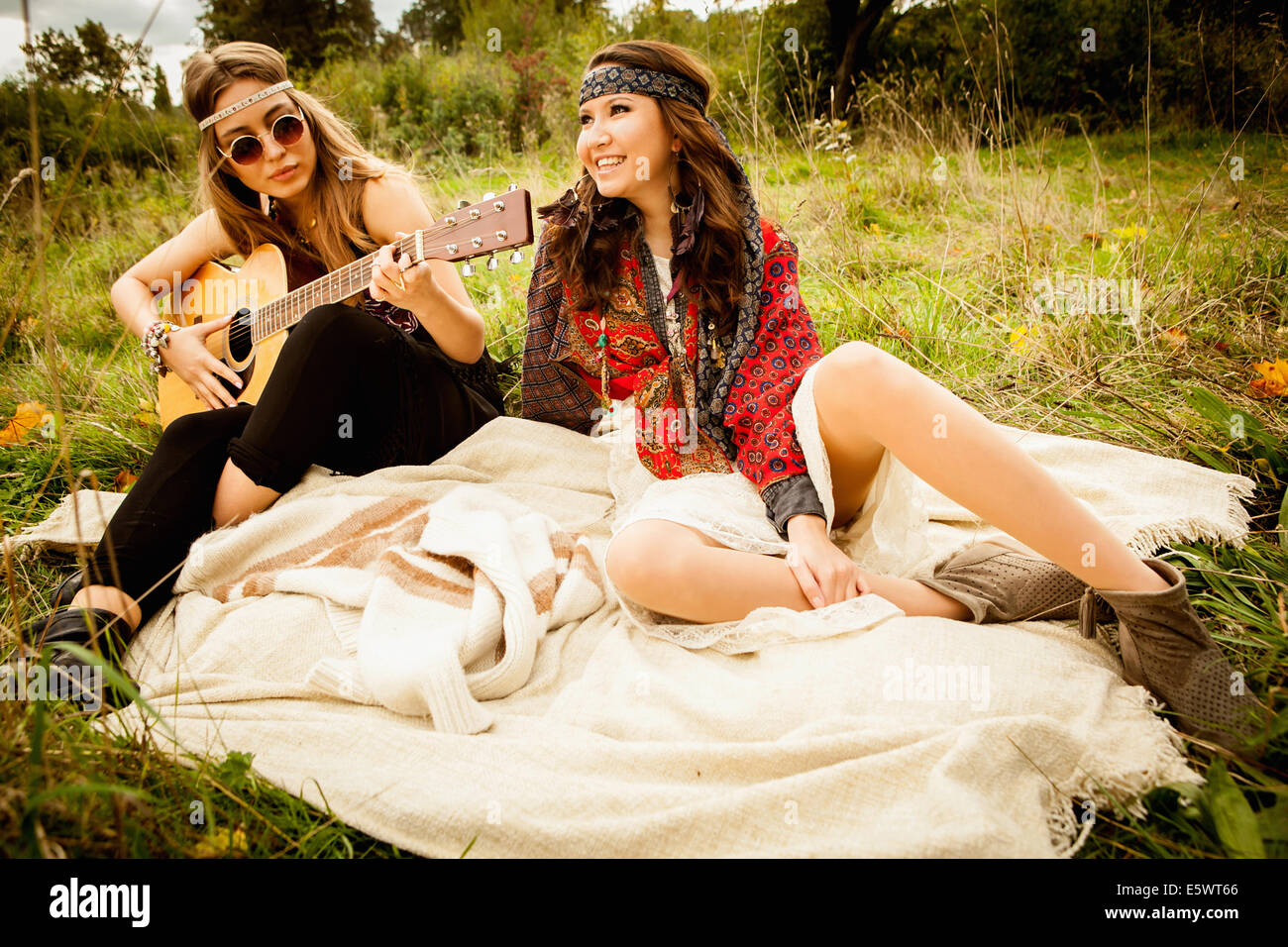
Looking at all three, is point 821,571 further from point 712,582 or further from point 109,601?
point 109,601

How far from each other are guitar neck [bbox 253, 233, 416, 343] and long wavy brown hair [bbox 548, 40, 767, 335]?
0.50 m

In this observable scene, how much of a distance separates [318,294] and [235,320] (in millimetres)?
455

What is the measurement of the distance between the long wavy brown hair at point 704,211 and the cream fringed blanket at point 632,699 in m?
0.63

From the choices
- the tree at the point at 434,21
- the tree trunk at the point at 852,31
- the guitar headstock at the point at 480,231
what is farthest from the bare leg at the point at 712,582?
the tree at the point at 434,21

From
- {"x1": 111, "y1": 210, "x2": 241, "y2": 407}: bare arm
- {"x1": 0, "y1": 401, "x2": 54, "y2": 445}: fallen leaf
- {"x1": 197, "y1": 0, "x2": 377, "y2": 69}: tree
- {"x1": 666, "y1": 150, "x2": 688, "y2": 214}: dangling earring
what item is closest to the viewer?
{"x1": 666, "y1": 150, "x2": 688, "y2": 214}: dangling earring

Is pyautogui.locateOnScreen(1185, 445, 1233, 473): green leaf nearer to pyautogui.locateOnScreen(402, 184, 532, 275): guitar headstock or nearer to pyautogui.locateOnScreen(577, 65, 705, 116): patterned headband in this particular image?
pyautogui.locateOnScreen(577, 65, 705, 116): patterned headband

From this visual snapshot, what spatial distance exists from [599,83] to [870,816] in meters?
1.73

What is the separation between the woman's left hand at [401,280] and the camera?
2.01 metres

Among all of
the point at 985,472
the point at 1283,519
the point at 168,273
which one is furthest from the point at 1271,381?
the point at 168,273

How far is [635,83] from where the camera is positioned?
1.87m

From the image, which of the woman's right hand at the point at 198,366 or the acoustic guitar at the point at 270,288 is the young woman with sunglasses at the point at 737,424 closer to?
the acoustic guitar at the point at 270,288

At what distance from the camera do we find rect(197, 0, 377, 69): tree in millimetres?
8648

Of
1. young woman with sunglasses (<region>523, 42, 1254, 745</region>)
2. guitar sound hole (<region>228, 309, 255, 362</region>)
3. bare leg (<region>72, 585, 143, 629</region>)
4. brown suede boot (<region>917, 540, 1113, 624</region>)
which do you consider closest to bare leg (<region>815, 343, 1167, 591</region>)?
young woman with sunglasses (<region>523, 42, 1254, 745</region>)
